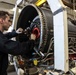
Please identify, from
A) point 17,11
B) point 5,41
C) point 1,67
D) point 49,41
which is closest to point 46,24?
point 49,41

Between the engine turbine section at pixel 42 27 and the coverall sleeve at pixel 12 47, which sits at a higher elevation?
the engine turbine section at pixel 42 27

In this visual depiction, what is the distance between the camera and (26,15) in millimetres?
1629

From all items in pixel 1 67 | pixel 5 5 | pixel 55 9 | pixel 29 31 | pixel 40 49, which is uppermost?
pixel 5 5

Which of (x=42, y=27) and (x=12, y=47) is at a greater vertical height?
(x=42, y=27)

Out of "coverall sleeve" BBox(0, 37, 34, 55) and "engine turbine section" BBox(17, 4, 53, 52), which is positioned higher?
"engine turbine section" BBox(17, 4, 53, 52)

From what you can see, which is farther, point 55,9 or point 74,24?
point 74,24

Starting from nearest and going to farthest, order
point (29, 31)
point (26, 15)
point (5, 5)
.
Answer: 1. point (29, 31)
2. point (26, 15)
3. point (5, 5)

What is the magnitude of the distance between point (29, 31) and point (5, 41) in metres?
0.42

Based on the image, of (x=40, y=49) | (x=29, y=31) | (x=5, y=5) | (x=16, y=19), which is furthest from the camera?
(x=5, y=5)

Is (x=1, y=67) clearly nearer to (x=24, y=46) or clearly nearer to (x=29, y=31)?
(x=24, y=46)

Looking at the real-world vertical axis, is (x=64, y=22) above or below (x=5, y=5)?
below

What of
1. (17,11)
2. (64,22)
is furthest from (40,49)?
(17,11)

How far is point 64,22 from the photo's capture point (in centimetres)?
98

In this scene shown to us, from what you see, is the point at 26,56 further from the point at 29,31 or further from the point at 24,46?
the point at 24,46
